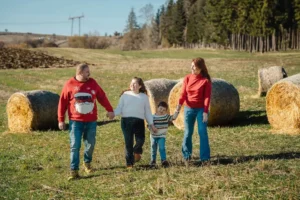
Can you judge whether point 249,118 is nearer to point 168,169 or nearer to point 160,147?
point 160,147

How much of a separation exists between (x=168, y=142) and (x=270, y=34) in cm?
5602

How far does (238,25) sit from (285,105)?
192ft

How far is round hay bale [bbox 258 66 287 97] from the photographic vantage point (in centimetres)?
1797

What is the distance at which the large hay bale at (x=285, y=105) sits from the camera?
1163 centimetres

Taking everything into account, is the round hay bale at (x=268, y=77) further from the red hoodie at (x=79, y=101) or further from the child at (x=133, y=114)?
the red hoodie at (x=79, y=101)

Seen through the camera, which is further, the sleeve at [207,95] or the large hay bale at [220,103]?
the large hay bale at [220,103]

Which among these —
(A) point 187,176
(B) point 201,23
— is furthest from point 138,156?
(B) point 201,23

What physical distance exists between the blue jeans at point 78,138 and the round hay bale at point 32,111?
6514 mm

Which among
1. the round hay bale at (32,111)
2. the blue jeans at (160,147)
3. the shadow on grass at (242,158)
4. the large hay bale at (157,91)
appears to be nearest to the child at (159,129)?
the blue jeans at (160,147)

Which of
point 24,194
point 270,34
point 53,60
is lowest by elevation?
point 24,194

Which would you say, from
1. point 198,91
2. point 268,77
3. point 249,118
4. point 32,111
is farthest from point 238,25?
point 198,91

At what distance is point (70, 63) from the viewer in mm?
50344

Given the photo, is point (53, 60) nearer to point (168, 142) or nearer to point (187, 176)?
point (168, 142)

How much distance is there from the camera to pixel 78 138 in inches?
320
